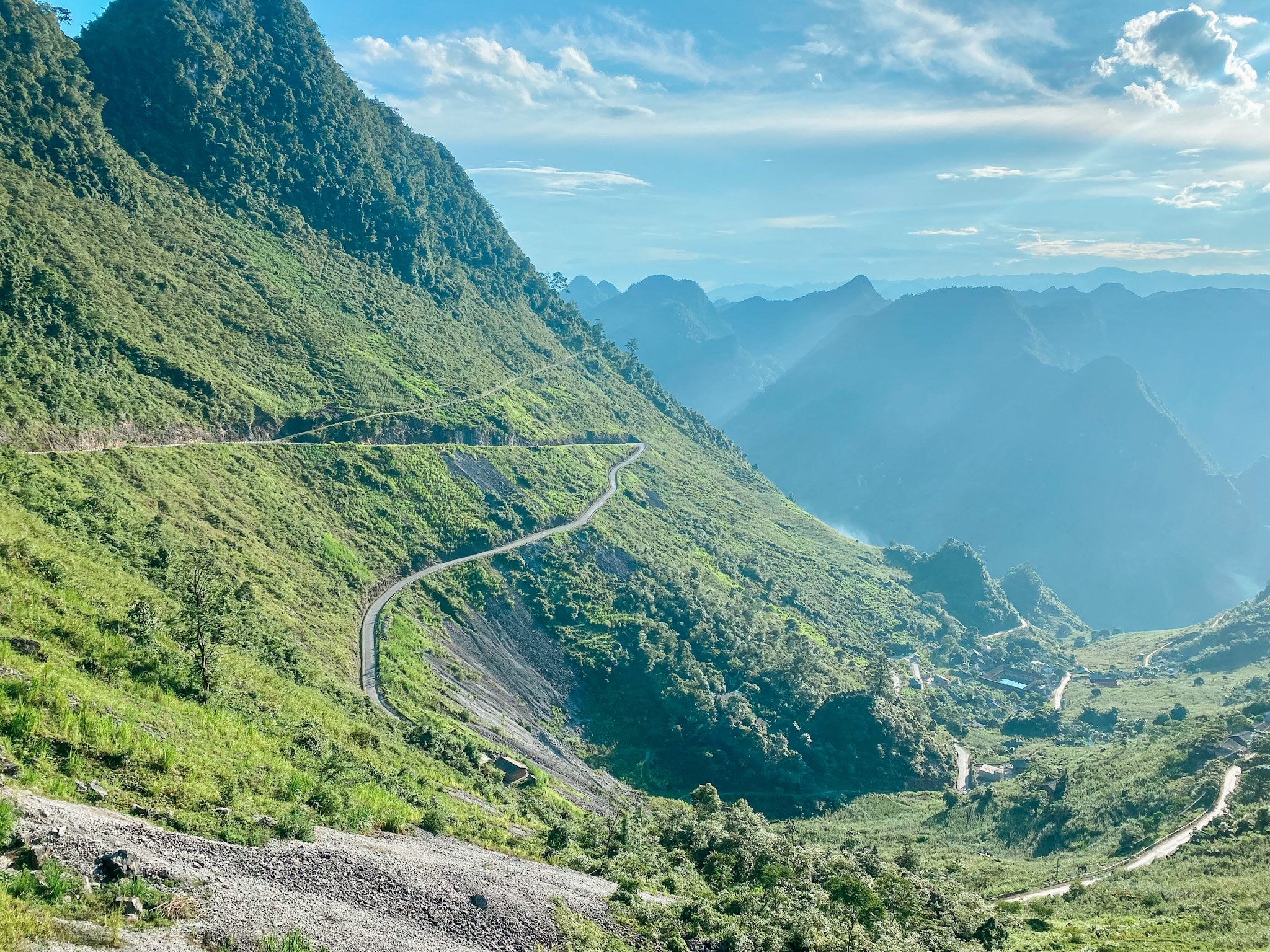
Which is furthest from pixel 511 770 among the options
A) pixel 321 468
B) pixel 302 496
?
pixel 321 468

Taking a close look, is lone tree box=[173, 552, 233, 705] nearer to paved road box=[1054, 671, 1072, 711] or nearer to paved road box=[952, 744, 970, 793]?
paved road box=[952, 744, 970, 793]

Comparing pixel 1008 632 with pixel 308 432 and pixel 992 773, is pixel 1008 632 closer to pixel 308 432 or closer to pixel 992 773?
pixel 992 773

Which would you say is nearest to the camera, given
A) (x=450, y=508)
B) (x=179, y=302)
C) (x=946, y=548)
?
(x=179, y=302)

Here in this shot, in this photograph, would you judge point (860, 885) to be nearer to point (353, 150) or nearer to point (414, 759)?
point (414, 759)

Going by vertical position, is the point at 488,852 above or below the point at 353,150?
below

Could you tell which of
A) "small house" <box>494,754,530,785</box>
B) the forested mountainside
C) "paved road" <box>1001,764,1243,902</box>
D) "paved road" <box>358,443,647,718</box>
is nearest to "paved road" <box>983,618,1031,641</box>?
the forested mountainside

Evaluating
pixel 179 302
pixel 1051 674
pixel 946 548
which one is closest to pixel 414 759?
pixel 179 302
